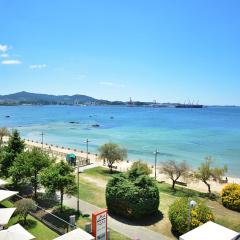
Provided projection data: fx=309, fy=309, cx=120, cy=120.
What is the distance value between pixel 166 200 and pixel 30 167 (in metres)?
12.4

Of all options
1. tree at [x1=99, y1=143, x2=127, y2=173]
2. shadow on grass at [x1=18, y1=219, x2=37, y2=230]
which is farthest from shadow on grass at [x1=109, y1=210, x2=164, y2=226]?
tree at [x1=99, y1=143, x2=127, y2=173]

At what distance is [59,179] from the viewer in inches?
913

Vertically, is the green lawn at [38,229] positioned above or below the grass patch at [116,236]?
above

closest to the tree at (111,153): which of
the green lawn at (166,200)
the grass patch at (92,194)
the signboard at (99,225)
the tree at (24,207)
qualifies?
the green lawn at (166,200)

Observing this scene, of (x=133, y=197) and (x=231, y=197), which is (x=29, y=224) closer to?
(x=133, y=197)

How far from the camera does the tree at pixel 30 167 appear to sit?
86.6ft

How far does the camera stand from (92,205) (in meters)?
25.9

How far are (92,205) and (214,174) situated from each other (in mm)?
13070

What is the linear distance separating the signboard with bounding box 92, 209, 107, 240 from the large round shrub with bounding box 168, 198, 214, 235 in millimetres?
4944

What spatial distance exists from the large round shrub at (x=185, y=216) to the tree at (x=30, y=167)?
39.6 feet

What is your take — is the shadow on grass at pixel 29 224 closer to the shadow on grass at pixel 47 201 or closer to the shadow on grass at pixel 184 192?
the shadow on grass at pixel 47 201

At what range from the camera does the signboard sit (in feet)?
59.3

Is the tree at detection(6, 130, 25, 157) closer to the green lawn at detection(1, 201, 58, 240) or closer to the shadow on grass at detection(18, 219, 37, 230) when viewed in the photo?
the green lawn at detection(1, 201, 58, 240)

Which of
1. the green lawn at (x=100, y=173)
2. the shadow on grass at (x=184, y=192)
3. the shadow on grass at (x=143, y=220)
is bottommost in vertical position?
the shadow on grass at (x=184, y=192)
